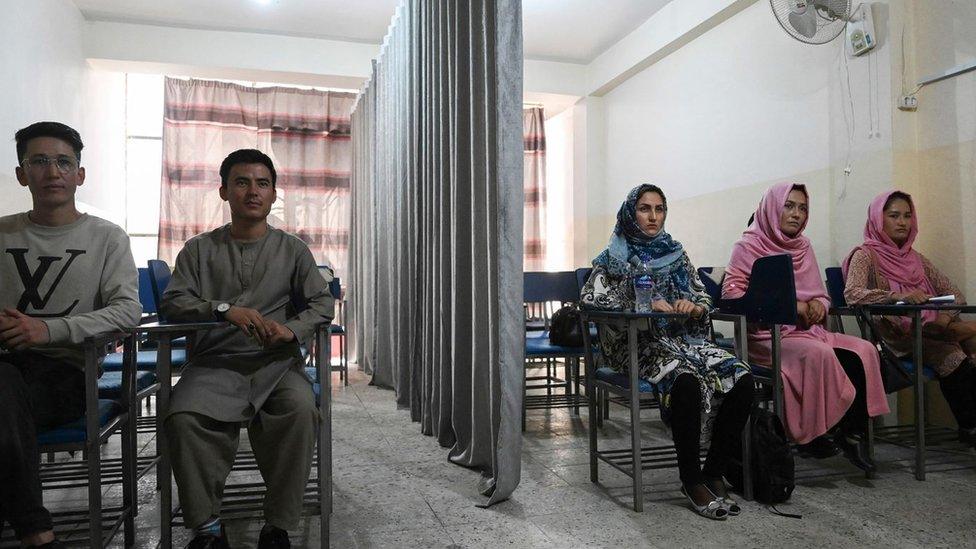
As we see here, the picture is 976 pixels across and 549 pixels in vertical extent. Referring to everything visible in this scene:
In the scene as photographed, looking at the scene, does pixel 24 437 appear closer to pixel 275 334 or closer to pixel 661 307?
pixel 275 334

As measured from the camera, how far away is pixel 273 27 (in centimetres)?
584

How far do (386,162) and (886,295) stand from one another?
3.27 metres

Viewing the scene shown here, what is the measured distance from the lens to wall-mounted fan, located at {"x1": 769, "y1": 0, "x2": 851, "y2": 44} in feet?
11.8

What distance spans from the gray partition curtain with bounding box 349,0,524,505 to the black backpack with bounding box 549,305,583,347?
619mm

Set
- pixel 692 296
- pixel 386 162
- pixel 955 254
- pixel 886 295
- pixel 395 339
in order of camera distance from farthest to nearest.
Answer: pixel 386 162, pixel 395 339, pixel 955 254, pixel 886 295, pixel 692 296

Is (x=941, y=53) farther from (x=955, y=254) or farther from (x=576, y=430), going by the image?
(x=576, y=430)

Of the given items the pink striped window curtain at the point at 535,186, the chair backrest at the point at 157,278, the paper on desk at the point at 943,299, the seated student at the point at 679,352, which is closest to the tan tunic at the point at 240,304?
the chair backrest at the point at 157,278

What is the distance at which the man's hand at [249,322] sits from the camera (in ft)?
6.19

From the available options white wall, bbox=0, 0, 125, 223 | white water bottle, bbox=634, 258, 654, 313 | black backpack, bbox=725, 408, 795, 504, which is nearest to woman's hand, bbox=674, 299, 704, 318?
white water bottle, bbox=634, 258, 654, 313

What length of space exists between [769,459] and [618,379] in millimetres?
600

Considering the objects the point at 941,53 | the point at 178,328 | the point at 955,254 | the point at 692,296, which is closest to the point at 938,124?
the point at 941,53

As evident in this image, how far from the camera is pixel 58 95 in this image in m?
4.89

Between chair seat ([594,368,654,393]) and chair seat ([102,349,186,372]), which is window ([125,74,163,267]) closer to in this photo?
chair seat ([102,349,186,372])

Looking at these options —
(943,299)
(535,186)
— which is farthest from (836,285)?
(535,186)
